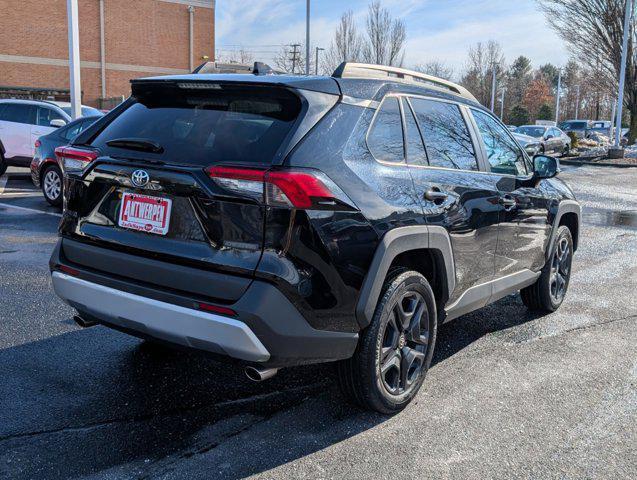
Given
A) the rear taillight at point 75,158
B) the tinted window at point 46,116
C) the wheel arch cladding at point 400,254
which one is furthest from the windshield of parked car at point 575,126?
the rear taillight at point 75,158

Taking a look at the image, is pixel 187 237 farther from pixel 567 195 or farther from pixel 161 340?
pixel 567 195

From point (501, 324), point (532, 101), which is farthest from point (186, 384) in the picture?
point (532, 101)

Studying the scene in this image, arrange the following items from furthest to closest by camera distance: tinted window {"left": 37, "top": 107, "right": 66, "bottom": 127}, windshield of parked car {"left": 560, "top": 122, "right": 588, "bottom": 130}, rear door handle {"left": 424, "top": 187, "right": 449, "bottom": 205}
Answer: windshield of parked car {"left": 560, "top": 122, "right": 588, "bottom": 130}, tinted window {"left": 37, "top": 107, "right": 66, "bottom": 127}, rear door handle {"left": 424, "top": 187, "right": 449, "bottom": 205}

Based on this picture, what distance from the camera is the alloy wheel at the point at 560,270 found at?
5430mm

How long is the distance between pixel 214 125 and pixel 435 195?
4.29ft

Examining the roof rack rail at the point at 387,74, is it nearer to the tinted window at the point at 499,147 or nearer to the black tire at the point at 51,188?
the tinted window at the point at 499,147

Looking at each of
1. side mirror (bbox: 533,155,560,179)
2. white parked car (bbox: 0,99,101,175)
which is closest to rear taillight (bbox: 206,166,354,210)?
side mirror (bbox: 533,155,560,179)

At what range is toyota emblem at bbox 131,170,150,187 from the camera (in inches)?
119

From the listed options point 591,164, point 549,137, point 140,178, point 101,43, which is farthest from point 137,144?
point 101,43

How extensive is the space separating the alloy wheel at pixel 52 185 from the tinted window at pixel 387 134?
831 centimetres

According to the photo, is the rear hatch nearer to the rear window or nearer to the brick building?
the rear window

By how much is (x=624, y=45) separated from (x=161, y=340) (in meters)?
25.8

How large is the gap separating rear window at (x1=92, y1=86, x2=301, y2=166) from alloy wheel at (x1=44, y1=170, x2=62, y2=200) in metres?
7.66

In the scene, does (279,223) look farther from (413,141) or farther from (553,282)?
(553,282)
